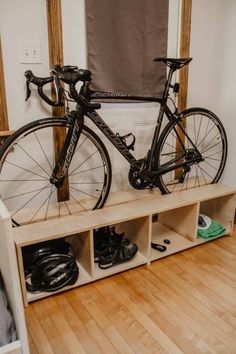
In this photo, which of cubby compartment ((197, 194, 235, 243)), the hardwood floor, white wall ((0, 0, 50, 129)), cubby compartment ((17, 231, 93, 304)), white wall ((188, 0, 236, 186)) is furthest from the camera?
white wall ((188, 0, 236, 186))

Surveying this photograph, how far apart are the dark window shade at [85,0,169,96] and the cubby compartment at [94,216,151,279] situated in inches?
39.2

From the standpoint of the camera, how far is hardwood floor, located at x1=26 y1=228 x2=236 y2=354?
1446 millimetres

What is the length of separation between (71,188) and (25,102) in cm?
70

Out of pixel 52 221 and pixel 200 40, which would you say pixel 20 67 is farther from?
pixel 200 40

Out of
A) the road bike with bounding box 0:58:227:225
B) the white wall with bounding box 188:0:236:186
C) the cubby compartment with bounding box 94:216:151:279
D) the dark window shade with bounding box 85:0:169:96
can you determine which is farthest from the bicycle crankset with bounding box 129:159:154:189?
the white wall with bounding box 188:0:236:186

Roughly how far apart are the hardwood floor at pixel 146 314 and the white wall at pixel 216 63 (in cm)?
115

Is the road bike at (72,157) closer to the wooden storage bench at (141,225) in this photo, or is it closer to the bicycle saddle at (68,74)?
the bicycle saddle at (68,74)

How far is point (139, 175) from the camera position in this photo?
225cm

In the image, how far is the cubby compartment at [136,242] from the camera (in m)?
1.97

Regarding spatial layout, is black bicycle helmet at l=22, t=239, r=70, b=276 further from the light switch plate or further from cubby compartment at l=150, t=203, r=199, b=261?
the light switch plate

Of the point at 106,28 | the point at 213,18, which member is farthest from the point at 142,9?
the point at 213,18

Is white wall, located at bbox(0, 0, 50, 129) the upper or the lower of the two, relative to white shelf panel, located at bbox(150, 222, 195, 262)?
upper

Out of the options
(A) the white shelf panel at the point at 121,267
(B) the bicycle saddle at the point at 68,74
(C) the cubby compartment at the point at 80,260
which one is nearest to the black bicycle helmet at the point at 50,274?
(C) the cubby compartment at the point at 80,260

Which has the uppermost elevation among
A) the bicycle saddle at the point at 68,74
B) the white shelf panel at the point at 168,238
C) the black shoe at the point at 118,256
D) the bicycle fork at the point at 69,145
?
the bicycle saddle at the point at 68,74
